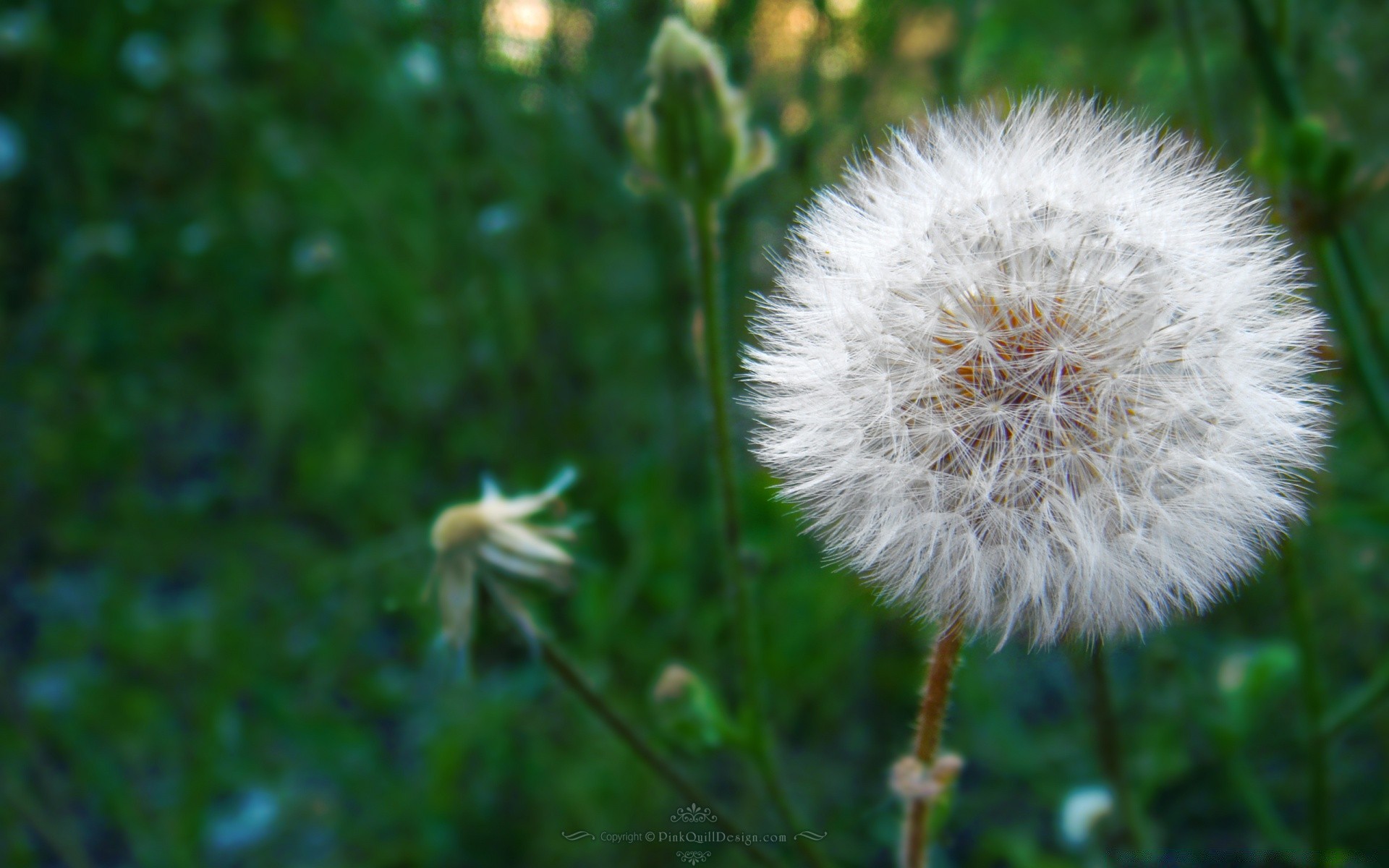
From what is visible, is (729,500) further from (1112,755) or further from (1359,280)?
(1359,280)

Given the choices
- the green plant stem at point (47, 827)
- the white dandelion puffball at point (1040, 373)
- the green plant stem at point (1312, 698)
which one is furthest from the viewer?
the green plant stem at point (47, 827)

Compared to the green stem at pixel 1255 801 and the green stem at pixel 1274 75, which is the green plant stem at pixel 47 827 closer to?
the green stem at pixel 1255 801

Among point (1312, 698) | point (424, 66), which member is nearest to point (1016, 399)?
point (1312, 698)

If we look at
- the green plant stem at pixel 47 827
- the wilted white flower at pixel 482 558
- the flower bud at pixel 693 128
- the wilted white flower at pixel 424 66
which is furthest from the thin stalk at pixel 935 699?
the wilted white flower at pixel 424 66

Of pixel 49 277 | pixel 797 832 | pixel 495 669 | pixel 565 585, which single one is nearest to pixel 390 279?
pixel 49 277

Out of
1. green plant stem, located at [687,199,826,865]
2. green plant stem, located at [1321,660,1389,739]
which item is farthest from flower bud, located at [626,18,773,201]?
green plant stem, located at [1321,660,1389,739]

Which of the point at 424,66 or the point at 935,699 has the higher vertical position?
the point at 424,66
